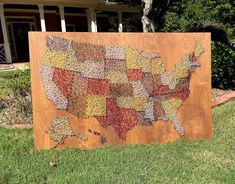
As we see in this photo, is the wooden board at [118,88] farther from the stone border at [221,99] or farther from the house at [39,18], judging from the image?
the house at [39,18]

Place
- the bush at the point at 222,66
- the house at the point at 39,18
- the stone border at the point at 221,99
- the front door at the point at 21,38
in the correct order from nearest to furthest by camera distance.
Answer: the stone border at the point at 221,99, the bush at the point at 222,66, the house at the point at 39,18, the front door at the point at 21,38

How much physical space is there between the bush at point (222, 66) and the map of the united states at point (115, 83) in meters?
3.69

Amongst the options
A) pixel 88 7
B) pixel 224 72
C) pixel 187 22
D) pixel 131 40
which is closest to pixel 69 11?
pixel 88 7

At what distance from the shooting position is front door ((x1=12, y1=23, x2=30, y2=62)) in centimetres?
1991

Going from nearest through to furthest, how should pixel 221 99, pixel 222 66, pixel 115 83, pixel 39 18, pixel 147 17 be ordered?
pixel 115 83 → pixel 221 99 → pixel 222 66 → pixel 147 17 → pixel 39 18

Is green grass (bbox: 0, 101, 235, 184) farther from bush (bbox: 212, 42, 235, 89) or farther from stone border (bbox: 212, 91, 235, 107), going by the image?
bush (bbox: 212, 42, 235, 89)

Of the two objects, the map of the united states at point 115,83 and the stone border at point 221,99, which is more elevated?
the map of the united states at point 115,83

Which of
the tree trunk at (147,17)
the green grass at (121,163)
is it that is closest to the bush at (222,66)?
the tree trunk at (147,17)

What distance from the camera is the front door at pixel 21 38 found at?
19.9 meters

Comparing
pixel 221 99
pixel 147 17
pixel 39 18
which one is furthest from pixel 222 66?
pixel 39 18

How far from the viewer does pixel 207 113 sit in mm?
5352

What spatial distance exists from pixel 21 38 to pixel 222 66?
47.7 ft

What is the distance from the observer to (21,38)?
20.3 meters

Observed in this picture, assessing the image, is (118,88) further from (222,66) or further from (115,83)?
(222,66)
